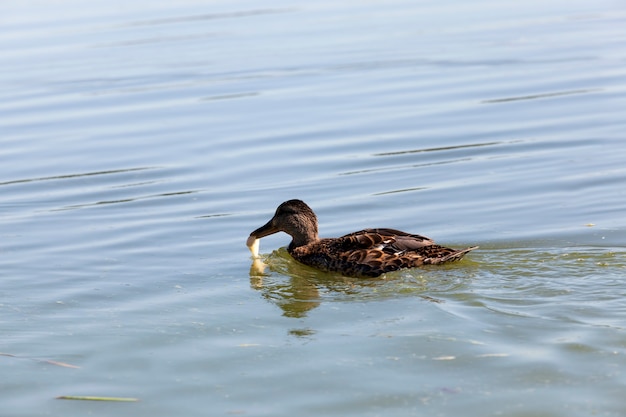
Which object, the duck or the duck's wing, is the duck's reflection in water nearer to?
the duck

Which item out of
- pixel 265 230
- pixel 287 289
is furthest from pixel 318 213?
pixel 287 289

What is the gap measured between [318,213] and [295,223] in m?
1.31

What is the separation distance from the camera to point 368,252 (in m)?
10.1

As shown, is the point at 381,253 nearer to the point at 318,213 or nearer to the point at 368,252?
the point at 368,252

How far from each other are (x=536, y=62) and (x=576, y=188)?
8.04m

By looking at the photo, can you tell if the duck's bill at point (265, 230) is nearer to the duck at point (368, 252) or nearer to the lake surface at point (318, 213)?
the duck at point (368, 252)

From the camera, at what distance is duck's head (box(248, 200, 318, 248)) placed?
11.0 metres

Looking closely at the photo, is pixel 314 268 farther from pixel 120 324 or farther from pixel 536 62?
pixel 536 62

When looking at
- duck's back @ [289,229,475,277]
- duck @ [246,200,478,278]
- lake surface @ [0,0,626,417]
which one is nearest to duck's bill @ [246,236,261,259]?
duck @ [246,200,478,278]

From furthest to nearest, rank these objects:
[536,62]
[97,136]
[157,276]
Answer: [536,62] < [97,136] < [157,276]

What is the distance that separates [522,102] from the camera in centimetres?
1719

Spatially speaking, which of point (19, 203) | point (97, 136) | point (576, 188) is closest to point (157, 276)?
point (19, 203)

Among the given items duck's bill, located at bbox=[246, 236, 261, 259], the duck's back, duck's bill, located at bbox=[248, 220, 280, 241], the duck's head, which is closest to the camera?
the duck's back

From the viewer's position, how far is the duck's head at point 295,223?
11000 millimetres
